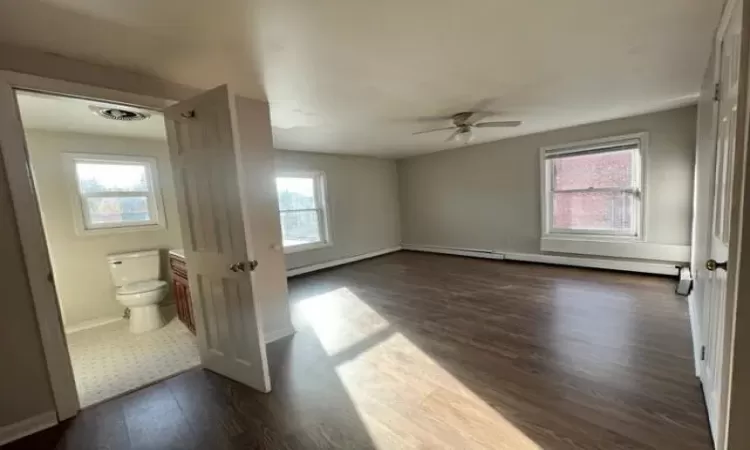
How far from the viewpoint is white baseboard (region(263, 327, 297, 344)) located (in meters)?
2.84

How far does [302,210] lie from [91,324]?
307 centimetres

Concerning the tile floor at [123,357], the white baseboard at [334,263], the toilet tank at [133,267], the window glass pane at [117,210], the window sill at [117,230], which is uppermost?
the window glass pane at [117,210]

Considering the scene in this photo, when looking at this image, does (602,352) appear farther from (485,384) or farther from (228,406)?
(228,406)

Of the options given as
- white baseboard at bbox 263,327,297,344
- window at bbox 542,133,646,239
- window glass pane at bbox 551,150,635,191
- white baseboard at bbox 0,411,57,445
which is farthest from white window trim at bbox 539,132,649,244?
white baseboard at bbox 0,411,57,445

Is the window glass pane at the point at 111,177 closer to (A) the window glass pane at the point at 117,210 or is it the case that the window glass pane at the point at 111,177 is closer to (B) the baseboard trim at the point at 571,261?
(A) the window glass pane at the point at 117,210

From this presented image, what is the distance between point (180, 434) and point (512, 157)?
5.33 metres

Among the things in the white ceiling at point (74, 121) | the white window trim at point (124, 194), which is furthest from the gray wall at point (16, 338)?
the white window trim at point (124, 194)

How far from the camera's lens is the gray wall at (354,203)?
216 inches

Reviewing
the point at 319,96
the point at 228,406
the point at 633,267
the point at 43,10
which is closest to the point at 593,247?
the point at 633,267

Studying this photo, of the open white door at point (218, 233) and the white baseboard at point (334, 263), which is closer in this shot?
the open white door at point (218, 233)

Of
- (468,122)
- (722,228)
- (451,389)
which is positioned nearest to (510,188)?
(468,122)

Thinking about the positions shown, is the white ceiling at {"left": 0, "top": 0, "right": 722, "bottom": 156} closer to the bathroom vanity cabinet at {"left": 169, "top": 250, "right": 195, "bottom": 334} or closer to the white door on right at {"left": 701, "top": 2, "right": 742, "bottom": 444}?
the white door on right at {"left": 701, "top": 2, "right": 742, "bottom": 444}

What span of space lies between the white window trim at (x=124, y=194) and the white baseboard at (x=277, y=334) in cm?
219

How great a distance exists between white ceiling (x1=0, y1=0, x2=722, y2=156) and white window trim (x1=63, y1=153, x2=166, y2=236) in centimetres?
→ 201
